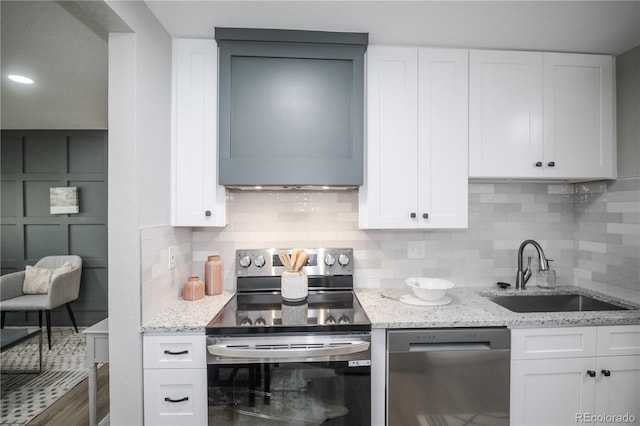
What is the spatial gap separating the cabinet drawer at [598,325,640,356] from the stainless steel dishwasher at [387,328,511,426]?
54 cm

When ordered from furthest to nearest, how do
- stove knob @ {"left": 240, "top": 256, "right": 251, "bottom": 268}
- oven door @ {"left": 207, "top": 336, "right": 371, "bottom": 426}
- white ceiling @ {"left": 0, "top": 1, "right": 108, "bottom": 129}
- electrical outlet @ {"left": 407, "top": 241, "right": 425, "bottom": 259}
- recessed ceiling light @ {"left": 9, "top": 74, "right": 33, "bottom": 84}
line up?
recessed ceiling light @ {"left": 9, "top": 74, "right": 33, "bottom": 84}, electrical outlet @ {"left": 407, "top": 241, "right": 425, "bottom": 259}, stove knob @ {"left": 240, "top": 256, "right": 251, "bottom": 268}, white ceiling @ {"left": 0, "top": 1, "right": 108, "bottom": 129}, oven door @ {"left": 207, "top": 336, "right": 371, "bottom": 426}

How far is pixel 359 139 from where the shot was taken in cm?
181

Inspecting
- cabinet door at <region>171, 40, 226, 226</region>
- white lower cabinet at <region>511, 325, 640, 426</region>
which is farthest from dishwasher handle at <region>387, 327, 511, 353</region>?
cabinet door at <region>171, 40, 226, 226</region>

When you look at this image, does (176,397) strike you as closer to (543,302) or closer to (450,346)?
(450,346)

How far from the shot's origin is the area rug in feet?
7.79

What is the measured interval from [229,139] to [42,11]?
1.13m

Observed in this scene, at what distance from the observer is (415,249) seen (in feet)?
7.24

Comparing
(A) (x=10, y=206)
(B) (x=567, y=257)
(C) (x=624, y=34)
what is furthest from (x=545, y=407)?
(A) (x=10, y=206)

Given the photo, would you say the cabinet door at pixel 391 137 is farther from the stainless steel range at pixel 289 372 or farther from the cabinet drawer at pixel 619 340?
the cabinet drawer at pixel 619 340

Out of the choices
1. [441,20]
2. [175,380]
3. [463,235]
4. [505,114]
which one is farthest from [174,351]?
[505,114]

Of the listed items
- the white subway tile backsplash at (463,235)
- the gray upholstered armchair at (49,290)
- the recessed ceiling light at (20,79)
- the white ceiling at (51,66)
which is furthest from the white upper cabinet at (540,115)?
the gray upholstered armchair at (49,290)

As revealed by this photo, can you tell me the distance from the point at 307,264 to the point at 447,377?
1010 millimetres

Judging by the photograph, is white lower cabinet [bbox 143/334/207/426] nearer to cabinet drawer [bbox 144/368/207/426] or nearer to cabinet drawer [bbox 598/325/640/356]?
cabinet drawer [bbox 144/368/207/426]

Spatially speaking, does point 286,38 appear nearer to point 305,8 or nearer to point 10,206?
point 305,8
